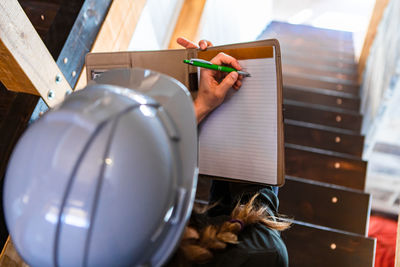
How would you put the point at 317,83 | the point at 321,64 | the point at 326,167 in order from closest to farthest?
the point at 326,167 < the point at 317,83 < the point at 321,64

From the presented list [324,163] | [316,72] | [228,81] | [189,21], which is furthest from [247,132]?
[316,72]

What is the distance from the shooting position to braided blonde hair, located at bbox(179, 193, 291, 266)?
57cm

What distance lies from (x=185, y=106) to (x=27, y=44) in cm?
46

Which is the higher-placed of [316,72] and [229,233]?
[316,72]

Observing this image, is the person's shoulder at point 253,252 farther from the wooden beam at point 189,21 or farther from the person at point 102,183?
the wooden beam at point 189,21

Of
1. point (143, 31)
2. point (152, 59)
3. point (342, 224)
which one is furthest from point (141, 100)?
point (342, 224)

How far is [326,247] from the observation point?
1229 millimetres

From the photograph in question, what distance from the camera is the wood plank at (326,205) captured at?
136 cm

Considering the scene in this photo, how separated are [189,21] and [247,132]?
122cm

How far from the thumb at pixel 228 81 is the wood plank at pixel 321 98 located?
168 centimetres

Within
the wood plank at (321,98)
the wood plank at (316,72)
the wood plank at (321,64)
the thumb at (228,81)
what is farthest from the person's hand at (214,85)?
the wood plank at (321,64)

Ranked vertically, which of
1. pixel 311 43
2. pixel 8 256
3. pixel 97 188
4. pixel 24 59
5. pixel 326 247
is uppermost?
pixel 311 43

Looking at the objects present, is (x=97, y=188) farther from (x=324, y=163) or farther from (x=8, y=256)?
(x=324, y=163)

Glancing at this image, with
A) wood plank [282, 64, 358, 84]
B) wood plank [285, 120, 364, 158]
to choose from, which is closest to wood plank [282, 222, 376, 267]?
wood plank [285, 120, 364, 158]
